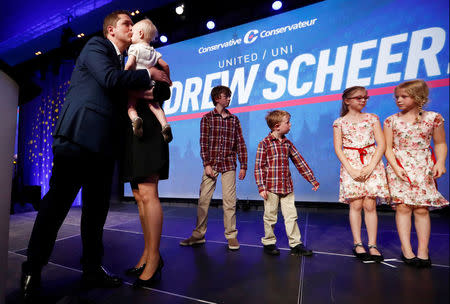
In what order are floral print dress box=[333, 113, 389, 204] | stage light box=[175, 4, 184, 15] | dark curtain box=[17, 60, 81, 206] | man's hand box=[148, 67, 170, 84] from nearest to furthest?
man's hand box=[148, 67, 170, 84], floral print dress box=[333, 113, 389, 204], stage light box=[175, 4, 184, 15], dark curtain box=[17, 60, 81, 206]

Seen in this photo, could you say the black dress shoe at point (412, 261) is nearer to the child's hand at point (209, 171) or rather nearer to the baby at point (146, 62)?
the child's hand at point (209, 171)

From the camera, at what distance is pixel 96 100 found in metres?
1.04

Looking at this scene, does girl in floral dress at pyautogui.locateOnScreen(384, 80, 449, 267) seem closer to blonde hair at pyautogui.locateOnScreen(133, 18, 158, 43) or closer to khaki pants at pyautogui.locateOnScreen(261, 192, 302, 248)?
khaki pants at pyautogui.locateOnScreen(261, 192, 302, 248)

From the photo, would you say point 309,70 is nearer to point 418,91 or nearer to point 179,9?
point 418,91

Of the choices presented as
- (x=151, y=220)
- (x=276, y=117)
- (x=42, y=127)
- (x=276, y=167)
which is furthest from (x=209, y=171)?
(x=42, y=127)

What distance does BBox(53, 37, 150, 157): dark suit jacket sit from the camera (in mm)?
1010

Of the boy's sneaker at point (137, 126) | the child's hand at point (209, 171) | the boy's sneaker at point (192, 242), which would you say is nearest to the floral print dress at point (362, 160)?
the child's hand at point (209, 171)

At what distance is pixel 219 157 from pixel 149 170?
937 millimetres

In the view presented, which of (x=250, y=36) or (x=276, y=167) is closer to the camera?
(x=276, y=167)

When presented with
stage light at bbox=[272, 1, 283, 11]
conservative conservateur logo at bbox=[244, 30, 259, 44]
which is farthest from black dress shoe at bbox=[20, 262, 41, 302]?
stage light at bbox=[272, 1, 283, 11]

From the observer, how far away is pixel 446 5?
283 centimetres

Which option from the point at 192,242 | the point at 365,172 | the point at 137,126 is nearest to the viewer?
the point at 137,126

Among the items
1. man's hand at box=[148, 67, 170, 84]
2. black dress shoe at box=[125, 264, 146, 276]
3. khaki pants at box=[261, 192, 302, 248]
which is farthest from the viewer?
khaki pants at box=[261, 192, 302, 248]

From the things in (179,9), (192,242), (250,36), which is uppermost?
(179,9)
